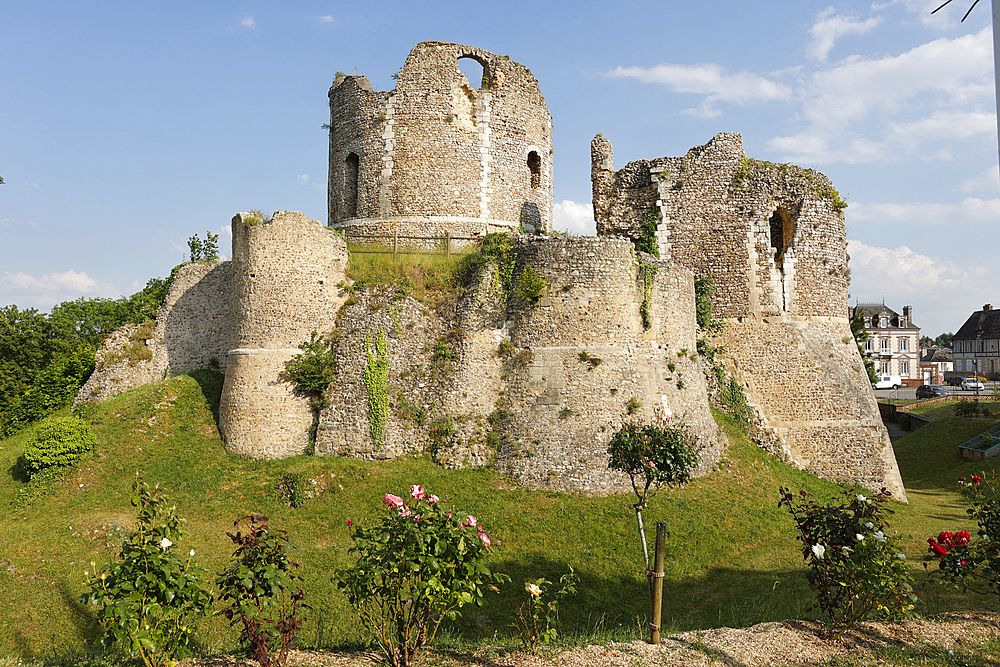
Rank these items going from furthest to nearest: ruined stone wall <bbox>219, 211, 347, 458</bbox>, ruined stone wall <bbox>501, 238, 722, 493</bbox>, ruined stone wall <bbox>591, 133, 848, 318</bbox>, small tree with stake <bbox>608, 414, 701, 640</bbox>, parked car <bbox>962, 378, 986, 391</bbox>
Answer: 1. parked car <bbox>962, 378, 986, 391</bbox>
2. ruined stone wall <bbox>591, 133, 848, 318</bbox>
3. ruined stone wall <bbox>219, 211, 347, 458</bbox>
4. ruined stone wall <bbox>501, 238, 722, 493</bbox>
5. small tree with stake <bbox>608, 414, 701, 640</bbox>

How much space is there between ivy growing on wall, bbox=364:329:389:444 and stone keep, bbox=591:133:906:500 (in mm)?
8549

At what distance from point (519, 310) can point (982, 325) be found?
237ft

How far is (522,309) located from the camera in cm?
1503

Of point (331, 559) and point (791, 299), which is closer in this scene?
point (331, 559)

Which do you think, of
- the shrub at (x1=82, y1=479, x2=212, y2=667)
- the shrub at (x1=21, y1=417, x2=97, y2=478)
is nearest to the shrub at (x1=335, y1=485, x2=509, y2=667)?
the shrub at (x1=82, y1=479, x2=212, y2=667)

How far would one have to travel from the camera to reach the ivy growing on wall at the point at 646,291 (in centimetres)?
1516

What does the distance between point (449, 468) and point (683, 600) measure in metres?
6.11

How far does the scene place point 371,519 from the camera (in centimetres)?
1219

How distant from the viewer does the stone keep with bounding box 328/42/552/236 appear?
1892 cm

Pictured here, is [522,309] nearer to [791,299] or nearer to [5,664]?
[791,299]

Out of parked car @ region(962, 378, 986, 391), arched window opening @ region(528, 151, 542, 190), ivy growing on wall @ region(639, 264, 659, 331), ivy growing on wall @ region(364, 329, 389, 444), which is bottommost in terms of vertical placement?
parked car @ region(962, 378, 986, 391)

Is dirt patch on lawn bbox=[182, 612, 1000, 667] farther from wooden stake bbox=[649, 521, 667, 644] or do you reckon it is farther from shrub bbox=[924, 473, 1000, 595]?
shrub bbox=[924, 473, 1000, 595]

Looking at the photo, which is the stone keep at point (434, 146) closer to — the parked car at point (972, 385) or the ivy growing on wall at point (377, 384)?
the ivy growing on wall at point (377, 384)

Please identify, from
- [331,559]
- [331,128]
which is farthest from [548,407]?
Answer: [331,128]
